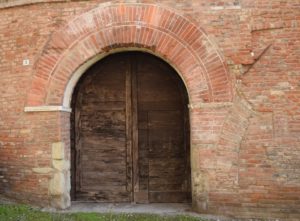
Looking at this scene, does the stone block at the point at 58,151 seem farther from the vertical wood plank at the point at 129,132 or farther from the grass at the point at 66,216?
the vertical wood plank at the point at 129,132

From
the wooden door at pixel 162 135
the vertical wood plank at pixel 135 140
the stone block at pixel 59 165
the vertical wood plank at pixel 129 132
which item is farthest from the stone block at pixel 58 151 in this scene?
the wooden door at pixel 162 135

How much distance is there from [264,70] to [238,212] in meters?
2.42

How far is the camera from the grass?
574 cm

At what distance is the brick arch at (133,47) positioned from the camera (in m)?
6.06

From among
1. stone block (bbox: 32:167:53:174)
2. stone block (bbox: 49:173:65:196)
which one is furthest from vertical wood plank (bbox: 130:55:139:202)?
stone block (bbox: 32:167:53:174)

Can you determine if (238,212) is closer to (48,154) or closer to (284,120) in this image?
(284,120)

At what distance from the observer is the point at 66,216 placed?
19.4 ft

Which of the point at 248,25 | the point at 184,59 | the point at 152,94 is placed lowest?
the point at 152,94

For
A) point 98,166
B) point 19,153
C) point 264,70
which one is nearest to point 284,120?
point 264,70

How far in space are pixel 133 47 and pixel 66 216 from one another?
10.3 ft

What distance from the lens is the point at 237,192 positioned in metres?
5.91

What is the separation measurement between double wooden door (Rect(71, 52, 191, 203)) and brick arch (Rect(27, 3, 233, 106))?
2.22 feet

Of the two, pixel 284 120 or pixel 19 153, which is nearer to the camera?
pixel 284 120

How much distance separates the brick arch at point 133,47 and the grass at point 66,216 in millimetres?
1882
